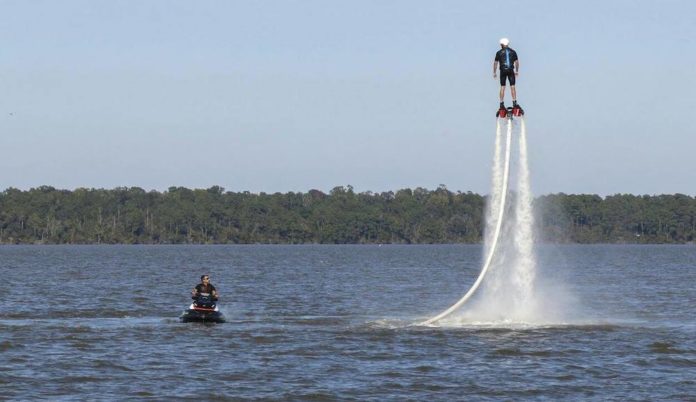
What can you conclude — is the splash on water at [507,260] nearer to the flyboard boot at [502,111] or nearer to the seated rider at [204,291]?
the flyboard boot at [502,111]

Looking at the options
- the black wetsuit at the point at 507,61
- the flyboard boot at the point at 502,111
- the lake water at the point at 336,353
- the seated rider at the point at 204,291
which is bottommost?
the lake water at the point at 336,353

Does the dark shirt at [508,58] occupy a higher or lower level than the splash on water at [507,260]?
higher

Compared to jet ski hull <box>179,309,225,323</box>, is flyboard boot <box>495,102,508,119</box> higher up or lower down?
higher up

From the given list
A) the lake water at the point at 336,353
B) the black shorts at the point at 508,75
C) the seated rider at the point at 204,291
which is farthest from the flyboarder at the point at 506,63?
the seated rider at the point at 204,291

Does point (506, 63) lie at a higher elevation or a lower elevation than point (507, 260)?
higher

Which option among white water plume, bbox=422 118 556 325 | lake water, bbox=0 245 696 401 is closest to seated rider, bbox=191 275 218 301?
lake water, bbox=0 245 696 401

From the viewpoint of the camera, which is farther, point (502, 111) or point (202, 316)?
point (202, 316)

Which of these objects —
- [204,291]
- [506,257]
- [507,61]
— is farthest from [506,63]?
[204,291]

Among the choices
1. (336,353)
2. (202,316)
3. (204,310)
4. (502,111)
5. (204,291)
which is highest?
(502,111)

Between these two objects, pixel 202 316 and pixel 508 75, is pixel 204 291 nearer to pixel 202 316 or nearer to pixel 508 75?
pixel 202 316

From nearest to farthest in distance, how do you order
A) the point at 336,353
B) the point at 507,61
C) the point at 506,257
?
the point at 507,61 → the point at 336,353 → the point at 506,257

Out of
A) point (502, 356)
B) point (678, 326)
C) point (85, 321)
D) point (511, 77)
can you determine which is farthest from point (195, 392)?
point (678, 326)

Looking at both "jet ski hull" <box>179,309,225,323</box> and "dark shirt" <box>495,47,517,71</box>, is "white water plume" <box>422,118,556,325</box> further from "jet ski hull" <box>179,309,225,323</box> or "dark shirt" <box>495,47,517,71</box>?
"jet ski hull" <box>179,309,225,323</box>

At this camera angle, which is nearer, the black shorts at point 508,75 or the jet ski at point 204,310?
the black shorts at point 508,75
